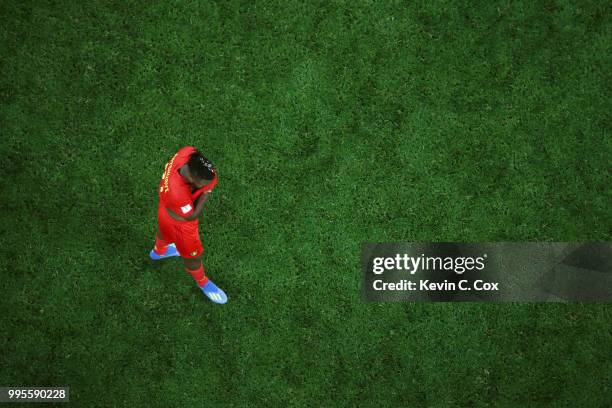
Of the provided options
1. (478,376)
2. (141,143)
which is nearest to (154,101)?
(141,143)

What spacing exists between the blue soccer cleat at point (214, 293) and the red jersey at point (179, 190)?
1098 mm

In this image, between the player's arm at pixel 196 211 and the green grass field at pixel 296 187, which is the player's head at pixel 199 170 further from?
the green grass field at pixel 296 187

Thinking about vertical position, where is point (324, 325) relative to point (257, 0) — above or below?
below

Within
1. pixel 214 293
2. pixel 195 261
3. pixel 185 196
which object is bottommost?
pixel 214 293

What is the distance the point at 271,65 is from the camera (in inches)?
222

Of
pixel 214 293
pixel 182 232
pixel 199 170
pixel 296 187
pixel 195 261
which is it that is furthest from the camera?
pixel 296 187

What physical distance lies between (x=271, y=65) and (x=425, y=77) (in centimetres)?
145

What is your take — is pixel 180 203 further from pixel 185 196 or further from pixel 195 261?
pixel 195 261

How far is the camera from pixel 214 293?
5.34 m

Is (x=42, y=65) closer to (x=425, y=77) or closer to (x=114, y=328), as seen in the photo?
(x=114, y=328)

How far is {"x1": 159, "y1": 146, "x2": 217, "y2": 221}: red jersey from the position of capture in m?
4.28

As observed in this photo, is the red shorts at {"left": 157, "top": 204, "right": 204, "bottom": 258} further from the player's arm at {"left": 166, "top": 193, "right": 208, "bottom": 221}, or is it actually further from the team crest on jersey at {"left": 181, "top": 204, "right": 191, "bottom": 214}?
the team crest on jersey at {"left": 181, "top": 204, "right": 191, "bottom": 214}

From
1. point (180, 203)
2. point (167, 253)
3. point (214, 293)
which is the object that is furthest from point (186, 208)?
point (214, 293)

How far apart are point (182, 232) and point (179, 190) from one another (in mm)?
A: 439
